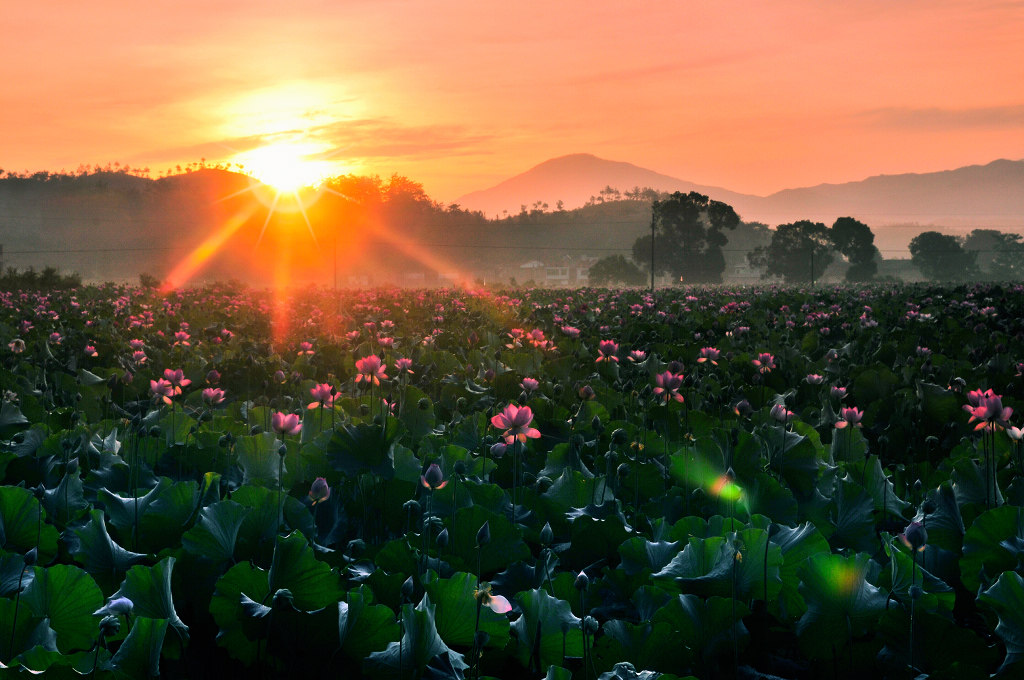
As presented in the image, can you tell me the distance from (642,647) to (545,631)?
0.63ft

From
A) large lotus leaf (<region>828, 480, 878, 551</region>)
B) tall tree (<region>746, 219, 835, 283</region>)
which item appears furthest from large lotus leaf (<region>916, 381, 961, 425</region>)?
tall tree (<region>746, 219, 835, 283</region>)

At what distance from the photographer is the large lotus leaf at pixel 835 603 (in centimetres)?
160

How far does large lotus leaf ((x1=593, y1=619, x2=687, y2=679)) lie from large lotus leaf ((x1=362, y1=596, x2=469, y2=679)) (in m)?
0.28

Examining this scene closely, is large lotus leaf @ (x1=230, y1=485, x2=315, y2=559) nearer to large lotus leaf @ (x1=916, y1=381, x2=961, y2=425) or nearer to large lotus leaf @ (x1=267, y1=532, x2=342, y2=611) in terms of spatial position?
large lotus leaf @ (x1=267, y1=532, x2=342, y2=611)

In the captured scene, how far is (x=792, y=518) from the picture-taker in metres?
2.31

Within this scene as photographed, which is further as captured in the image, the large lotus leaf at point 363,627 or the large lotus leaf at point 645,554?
the large lotus leaf at point 645,554

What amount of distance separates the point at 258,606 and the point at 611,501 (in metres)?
1.04

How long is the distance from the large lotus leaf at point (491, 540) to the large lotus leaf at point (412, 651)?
489 millimetres

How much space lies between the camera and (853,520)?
2.30m

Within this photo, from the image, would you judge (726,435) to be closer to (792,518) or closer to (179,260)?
(792,518)

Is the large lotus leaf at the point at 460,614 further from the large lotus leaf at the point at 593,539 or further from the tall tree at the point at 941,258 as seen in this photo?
the tall tree at the point at 941,258

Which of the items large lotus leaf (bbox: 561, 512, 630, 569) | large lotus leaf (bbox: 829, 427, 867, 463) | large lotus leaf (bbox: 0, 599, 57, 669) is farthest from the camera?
large lotus leaf (bbox: 829, 427, 867, 463)

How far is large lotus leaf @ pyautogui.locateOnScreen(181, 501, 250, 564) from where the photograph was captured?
5.88 feet

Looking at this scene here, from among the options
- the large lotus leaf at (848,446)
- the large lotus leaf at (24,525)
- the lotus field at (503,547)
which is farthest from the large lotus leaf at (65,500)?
the large lotus leaf at (848,446)
